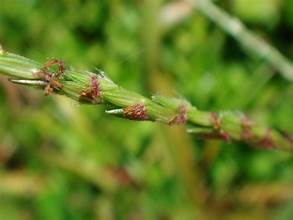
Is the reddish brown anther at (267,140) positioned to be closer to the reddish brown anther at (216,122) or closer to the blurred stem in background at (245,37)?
the reddish brown anther at (216,122)

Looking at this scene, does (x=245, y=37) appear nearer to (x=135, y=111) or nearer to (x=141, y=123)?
(x=141, y=123)

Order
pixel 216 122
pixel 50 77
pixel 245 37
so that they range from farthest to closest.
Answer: pixel 245 37, pixel 216 122, pixel 50 77

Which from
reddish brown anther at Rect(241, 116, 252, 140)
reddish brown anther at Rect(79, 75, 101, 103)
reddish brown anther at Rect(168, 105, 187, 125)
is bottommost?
reddish brown anther at Rect(79, 75, 101, 103)

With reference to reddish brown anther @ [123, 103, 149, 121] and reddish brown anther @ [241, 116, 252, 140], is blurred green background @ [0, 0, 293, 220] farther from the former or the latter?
reddish brown anther @ [123, 103, 149, 121]

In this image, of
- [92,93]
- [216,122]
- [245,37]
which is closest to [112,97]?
[92,93]

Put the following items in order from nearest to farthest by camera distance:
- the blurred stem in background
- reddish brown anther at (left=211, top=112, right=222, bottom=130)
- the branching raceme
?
the branching raceme → reddish brown anther at (left=211, top=112, right=222, bottom=130) → the blurred stem in background

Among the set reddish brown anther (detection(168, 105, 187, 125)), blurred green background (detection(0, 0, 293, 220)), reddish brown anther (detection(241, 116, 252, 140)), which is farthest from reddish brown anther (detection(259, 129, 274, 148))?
blurred green background (detection(0, 0, 293, 220))

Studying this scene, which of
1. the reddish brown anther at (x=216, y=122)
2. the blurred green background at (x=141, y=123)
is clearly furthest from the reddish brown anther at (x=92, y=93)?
the blurred green background at (x=141, y=123)
